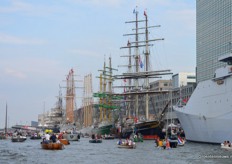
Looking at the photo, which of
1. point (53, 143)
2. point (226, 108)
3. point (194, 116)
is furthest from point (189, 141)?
point (53, 143)

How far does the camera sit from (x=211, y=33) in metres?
176

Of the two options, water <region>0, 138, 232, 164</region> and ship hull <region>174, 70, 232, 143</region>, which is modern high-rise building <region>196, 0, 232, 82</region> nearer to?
ship hull <region>174, 70, 232, 143</region>

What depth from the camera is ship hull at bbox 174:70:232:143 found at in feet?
259

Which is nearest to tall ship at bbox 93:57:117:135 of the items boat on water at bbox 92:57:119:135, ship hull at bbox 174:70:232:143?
boat on water at bbox 92:57:119:135

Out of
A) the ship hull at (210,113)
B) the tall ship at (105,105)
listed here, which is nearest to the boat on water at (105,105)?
the tall ship at (105,105)

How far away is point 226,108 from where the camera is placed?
78.4 m

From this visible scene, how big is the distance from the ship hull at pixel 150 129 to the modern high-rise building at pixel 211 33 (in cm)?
4273

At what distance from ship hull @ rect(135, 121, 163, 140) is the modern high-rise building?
42728 millimetres

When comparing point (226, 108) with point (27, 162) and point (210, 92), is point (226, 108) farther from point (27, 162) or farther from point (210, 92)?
point (27, 162)

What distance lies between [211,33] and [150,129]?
6080cm

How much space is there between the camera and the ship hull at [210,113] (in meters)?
78.9

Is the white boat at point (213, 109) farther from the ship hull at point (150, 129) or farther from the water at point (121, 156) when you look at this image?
the ship hull at point (150, 129)

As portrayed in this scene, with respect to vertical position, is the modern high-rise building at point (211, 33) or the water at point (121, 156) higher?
the modern high-rise building at point (211, 33)

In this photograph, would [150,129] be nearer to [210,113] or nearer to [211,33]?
[210,113]
